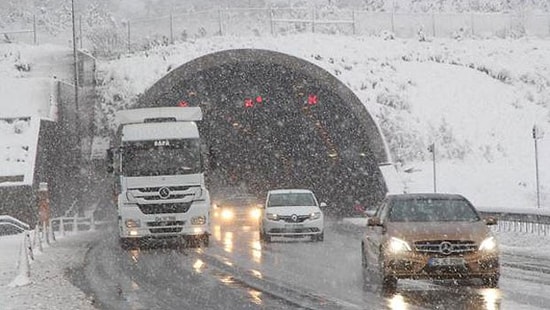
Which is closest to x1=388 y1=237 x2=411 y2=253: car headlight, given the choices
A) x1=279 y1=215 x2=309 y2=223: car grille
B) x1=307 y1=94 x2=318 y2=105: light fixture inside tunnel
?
x1=279 y1=215 x2=309 y2=223: car grille

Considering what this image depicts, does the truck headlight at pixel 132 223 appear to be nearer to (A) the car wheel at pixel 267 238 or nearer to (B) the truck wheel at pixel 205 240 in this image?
(B) the truck wheel at pixel 205 240

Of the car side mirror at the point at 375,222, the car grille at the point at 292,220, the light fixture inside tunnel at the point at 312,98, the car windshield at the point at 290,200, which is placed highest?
the light fixture inside tunnel at the point at 312,98

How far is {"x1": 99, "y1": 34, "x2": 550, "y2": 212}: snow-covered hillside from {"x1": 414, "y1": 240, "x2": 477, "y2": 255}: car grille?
23.0m

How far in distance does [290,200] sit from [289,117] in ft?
76.1

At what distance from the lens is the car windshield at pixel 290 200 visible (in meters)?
29.3

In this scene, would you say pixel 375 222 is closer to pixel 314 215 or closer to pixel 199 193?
pixel 199 193

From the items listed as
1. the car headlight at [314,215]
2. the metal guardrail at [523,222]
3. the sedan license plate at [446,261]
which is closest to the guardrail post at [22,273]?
the sedan license plate at [446,261]

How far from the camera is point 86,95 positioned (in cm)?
4912

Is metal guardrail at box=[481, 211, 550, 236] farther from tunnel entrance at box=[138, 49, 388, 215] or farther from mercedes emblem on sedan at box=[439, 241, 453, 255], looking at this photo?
mercedes emblem on sedan at box=[439, 241, 453, 255]

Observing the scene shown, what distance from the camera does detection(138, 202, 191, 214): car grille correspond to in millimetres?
25547

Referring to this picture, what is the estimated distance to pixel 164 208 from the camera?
25578 millimetres

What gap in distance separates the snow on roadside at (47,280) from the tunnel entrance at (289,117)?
40.1ft

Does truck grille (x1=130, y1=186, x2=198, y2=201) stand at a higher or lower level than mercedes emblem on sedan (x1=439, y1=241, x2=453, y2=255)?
higher

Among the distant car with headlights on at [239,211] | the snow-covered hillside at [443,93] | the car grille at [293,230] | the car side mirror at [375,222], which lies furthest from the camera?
the snow-covered hillside at [443,93]
